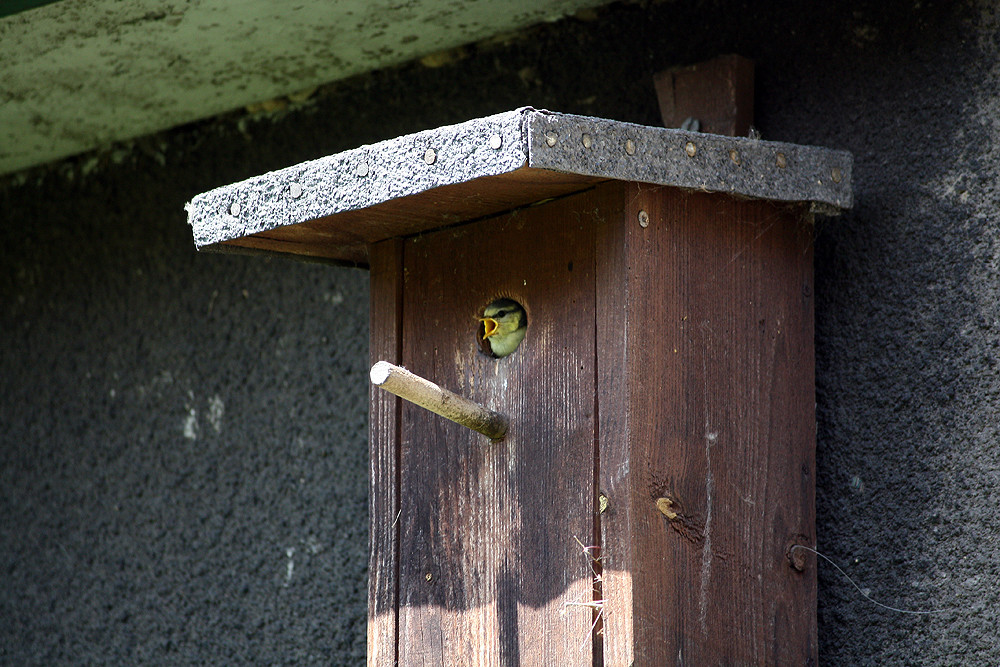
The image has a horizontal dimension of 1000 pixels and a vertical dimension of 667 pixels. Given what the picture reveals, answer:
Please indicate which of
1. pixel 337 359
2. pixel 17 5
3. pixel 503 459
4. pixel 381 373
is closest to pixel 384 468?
pixel 503 459

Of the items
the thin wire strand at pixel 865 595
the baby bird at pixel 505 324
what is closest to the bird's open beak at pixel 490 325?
the baby bird at pixel 505 324

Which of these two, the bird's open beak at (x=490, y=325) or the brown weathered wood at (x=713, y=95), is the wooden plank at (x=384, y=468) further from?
the brown weathered wood at (x=713, y=95)

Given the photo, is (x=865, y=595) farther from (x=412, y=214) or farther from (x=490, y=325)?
(x=412, y=214)

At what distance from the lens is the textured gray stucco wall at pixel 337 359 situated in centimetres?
134

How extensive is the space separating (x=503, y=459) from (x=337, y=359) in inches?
26.4

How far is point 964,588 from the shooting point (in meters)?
1.30

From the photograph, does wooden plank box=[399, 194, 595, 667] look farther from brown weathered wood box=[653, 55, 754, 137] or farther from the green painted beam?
the green painted beam

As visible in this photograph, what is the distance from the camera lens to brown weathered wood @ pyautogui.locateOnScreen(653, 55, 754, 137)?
58.2 inches

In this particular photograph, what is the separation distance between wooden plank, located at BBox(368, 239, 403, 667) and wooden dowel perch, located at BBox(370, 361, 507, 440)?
0.17m

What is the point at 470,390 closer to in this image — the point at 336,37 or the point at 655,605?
the point at 655,605

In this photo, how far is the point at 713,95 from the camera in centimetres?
150

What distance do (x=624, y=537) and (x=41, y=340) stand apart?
145 cm

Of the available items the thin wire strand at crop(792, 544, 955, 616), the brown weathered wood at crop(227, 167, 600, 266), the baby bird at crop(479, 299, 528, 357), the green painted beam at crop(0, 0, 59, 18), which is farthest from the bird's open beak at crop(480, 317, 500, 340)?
the green painted beam at crop(0, 0, 59, 18)

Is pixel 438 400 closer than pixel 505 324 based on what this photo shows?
Yes
